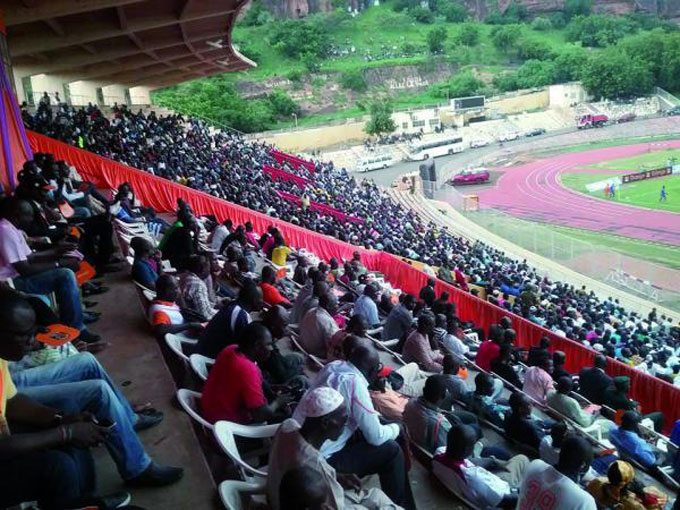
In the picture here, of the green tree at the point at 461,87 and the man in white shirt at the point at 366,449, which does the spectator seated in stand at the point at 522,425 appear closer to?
the man in white shirt at the point at 366,449

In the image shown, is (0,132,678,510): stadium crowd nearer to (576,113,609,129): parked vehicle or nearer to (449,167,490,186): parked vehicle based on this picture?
(449,167,490,186): parked vehicle

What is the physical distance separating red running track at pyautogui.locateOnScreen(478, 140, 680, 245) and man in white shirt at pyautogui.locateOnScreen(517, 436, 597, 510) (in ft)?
84.3

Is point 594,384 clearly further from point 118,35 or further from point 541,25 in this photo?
point 541,25

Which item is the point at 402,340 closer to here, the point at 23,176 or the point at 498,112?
the point at 23,176

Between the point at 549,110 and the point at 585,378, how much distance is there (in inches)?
2506

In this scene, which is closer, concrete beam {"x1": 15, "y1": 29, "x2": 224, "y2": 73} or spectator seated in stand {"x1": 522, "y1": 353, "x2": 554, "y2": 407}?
spectator seated in stand {"x1": 522, "y1": 353, "x2": 554, "y2": 407}

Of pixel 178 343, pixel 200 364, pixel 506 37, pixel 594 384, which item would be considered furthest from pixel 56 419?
pixel 506 37

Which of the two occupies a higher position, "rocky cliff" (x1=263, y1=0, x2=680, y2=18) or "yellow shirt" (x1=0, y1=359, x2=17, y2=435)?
"rocky cliff" (x1=263, y1=0, x2=680, y2=18)

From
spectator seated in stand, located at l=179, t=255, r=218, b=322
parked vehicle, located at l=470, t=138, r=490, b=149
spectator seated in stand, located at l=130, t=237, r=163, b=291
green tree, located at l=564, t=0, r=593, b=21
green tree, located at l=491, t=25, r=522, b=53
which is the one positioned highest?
green tree, located at l=564, t=0, r=593, b=21

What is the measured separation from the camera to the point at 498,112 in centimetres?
6444

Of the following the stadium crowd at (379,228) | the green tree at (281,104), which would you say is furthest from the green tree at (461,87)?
the stadium crowd at (379,228)

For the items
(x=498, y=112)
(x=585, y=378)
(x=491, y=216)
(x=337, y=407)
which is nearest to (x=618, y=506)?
(x=337, y=407)

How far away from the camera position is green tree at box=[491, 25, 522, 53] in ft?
280

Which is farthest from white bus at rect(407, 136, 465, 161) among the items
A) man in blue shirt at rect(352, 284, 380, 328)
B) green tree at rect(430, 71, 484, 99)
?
man in blue shirt at rect(352, 284, 380, 328)
